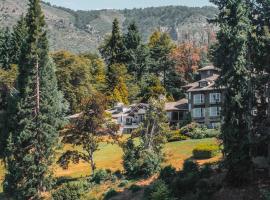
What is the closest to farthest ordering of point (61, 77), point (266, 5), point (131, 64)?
point (266, 5), point (61, 77), point (131, 64)

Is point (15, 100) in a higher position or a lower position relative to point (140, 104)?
higher

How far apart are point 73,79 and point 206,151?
5278 cm

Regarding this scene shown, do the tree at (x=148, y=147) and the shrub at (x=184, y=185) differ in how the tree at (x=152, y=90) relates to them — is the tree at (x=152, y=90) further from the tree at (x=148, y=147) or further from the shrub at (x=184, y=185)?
the shrub at (x=184, y=185)

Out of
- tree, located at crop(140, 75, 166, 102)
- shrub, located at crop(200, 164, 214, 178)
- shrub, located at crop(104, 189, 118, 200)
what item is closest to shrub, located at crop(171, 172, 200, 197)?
shrub, located at crop(200, 164, 214, 178)

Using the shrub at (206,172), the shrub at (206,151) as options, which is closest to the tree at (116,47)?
the shrub at (206,151)

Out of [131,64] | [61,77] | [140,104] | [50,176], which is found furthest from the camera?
[131,64]

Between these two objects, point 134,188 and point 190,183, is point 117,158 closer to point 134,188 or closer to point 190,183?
point 134,188

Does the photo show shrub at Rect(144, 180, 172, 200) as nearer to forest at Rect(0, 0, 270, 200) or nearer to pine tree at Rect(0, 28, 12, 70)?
forest at Rect(0, 0, 270, 200)

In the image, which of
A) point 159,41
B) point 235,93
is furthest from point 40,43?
point 159,41

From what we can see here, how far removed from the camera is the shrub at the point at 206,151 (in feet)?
180

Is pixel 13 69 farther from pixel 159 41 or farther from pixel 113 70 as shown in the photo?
pixel 159 41

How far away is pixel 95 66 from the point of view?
118 metres

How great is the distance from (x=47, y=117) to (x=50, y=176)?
6.12 metres

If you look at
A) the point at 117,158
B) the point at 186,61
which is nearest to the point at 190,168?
the point at 117,158
